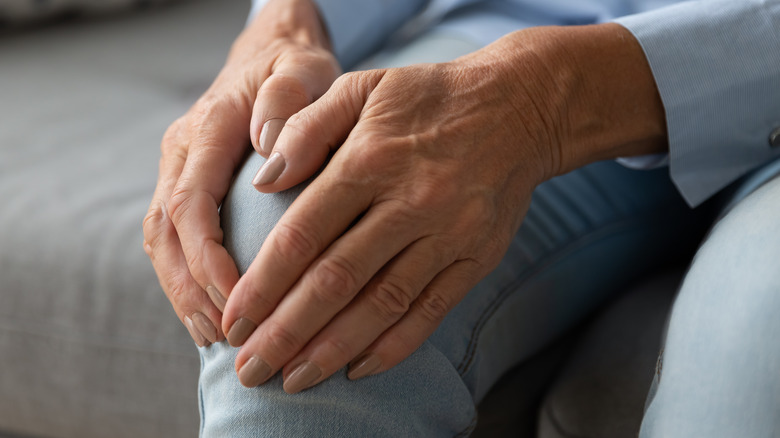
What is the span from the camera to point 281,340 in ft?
1.33

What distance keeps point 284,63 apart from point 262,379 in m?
0.28

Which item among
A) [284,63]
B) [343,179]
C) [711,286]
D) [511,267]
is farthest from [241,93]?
[711,286]

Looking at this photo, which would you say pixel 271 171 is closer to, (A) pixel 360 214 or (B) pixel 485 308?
(A) pixel 360 214

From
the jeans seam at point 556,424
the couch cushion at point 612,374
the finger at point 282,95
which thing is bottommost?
the jeans seam at point 556,424

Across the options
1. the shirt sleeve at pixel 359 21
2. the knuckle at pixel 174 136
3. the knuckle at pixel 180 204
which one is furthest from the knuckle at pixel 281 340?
the shirt sleeve at pixel 359 21

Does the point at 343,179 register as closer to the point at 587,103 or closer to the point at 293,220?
the point at 293,220

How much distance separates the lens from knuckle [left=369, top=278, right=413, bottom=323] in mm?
421

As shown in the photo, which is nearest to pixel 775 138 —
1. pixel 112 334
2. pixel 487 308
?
pixel 487 308

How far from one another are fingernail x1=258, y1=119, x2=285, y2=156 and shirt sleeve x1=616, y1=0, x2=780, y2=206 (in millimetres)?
291

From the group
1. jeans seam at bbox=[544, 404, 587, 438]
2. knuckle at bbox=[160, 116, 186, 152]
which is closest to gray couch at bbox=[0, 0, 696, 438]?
jeans seam at bbox=[544, 404, 587, 438]

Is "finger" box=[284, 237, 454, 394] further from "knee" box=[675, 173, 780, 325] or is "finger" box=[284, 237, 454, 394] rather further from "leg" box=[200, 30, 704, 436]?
"knee" box=[675, 173, 780, 325]

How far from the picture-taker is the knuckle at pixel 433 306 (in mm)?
436

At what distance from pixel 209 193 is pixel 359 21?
0.40m

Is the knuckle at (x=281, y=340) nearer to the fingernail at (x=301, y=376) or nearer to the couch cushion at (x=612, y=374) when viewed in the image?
the fingernail at (x=301, y=376)
